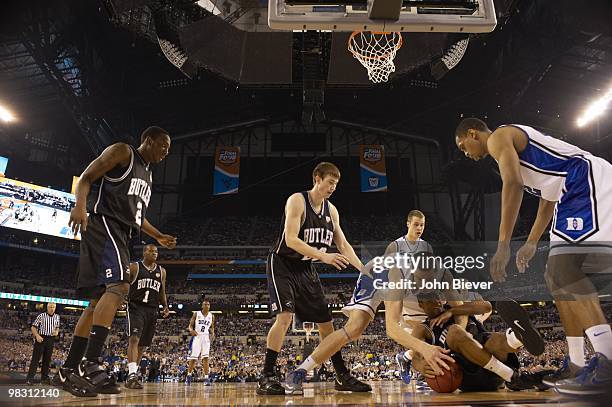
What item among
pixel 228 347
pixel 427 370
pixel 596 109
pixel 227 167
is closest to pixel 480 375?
pixel 427 370

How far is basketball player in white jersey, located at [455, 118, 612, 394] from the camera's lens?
2459 mm

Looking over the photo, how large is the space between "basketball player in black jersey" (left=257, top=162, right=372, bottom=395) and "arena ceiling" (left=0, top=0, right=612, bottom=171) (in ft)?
26.0

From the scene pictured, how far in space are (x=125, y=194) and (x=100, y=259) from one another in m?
0.52

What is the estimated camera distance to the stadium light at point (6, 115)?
16.7 meters

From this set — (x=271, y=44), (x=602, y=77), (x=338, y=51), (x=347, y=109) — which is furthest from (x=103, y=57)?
(x=602, y=77)

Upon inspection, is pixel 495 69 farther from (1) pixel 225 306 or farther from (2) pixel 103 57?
(1) pixel 225 306

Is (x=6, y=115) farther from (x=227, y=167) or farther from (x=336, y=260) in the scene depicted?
(x=336, y=260)

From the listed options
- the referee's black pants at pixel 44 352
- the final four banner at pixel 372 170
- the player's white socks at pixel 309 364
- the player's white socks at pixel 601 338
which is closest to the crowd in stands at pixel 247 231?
the final four banner at pixel 372 170

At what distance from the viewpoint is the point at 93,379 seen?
316 cm

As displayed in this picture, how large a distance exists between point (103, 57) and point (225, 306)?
13627mm

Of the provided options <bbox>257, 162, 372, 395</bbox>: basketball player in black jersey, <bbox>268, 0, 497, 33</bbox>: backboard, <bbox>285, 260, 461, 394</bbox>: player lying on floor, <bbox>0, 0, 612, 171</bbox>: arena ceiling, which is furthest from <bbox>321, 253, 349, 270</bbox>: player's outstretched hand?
<bbox>0, 0, 612, 171</bbox>: arena ceiling

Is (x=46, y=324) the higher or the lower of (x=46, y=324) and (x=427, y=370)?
the higher

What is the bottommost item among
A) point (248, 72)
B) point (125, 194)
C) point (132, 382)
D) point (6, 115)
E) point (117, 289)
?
point (132, 382)

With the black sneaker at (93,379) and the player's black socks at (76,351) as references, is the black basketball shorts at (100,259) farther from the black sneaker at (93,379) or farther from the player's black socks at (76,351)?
the black sneaker at (93,379)
